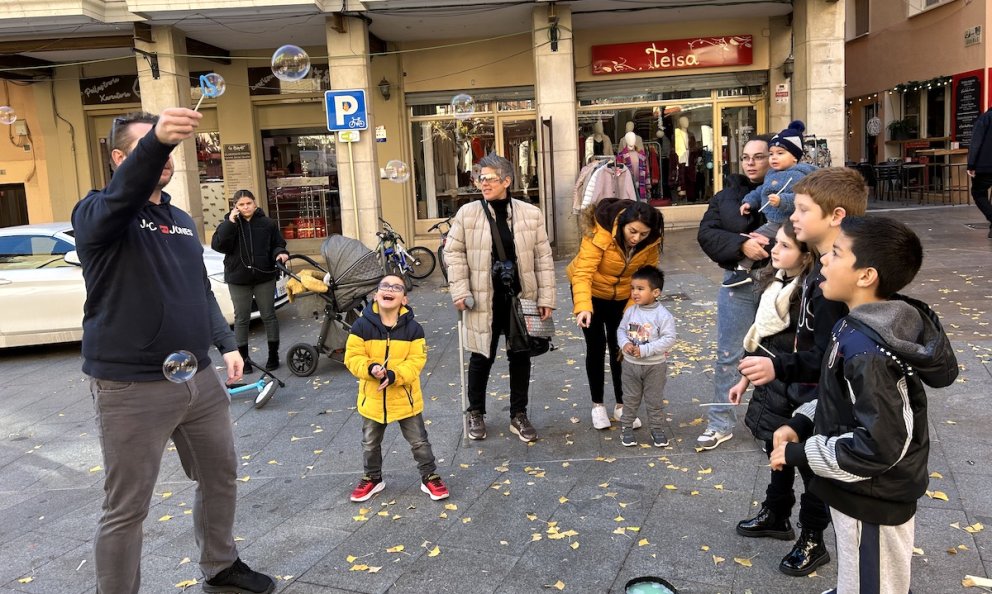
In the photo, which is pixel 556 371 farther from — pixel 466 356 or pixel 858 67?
pixel 858 67

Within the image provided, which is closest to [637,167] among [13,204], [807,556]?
[807,556]

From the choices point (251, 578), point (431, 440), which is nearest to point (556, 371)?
point (431, 440)

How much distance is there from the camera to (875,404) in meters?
2.38

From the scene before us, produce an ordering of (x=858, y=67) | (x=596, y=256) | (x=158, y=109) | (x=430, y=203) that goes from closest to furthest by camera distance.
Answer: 1. (x=596, y=256)
2. (x=158, y=109)
3. (x=430, y=203)
4. (x=858, y=67)

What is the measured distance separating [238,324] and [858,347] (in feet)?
21.4

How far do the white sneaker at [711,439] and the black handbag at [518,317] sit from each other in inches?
47.1

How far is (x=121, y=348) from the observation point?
298 cm

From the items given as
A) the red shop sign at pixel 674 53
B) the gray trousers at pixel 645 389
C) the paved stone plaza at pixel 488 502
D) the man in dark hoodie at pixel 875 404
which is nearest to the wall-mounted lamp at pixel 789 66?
the red shop sign at pixel 674 53

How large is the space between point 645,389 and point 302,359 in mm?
3863

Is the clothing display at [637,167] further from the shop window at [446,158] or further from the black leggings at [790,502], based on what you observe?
the black leggings at [790,502]

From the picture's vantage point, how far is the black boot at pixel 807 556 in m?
3.42

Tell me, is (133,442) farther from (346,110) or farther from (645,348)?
(346,110)

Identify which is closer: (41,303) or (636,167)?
(41,303)

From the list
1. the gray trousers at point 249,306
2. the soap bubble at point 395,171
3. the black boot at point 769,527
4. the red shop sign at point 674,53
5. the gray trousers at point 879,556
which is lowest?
the black boot at point 769,527
